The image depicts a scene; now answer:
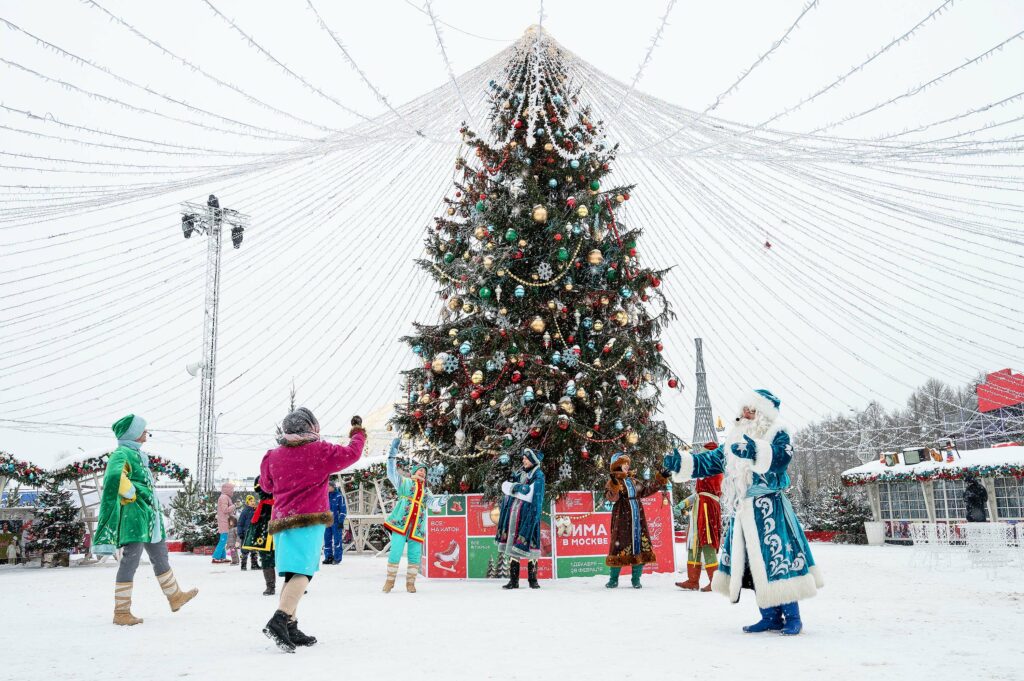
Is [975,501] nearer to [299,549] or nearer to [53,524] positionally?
[299,549]

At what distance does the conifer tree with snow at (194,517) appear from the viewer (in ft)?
52.7

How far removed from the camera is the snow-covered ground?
3479 millimetres

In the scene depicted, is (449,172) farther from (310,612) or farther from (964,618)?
(964,618)

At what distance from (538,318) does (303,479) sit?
4.99 m

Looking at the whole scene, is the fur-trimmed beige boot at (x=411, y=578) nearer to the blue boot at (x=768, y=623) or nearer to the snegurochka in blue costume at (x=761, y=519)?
the snegurochka in blue costume at (x=761, y=519)

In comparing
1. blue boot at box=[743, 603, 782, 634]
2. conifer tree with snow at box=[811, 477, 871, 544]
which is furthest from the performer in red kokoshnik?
conifer tree with snow at box=[811, 477, 871, 544]

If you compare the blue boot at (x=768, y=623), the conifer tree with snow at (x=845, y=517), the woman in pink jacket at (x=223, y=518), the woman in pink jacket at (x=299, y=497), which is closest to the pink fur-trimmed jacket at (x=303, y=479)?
the woman in pink jacket at (x=299, y=497)

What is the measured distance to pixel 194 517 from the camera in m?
16.3

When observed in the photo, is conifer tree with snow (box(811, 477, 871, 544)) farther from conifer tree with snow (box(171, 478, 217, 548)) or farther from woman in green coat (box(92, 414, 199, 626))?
woman in green coat (box(92, 414, 199, 626))

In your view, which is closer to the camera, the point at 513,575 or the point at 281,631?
the point at 281,631

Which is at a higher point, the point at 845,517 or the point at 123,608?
the point at 123,608

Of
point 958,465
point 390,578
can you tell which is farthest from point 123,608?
point 958,465

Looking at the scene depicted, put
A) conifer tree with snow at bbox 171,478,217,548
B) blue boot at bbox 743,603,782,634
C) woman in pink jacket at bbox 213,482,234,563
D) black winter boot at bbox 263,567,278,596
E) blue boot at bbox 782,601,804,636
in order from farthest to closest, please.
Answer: conifer tree with snow at bbox 171,478,217,548
woman in pink jacket at bbox 213,482,234,563
black winter boot at bbox 263,567,278,596
blue boot at bbox 743,603,782,634
blue boot at bbox 782,601,804,636

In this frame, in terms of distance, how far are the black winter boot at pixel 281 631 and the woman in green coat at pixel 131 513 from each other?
1.95m
